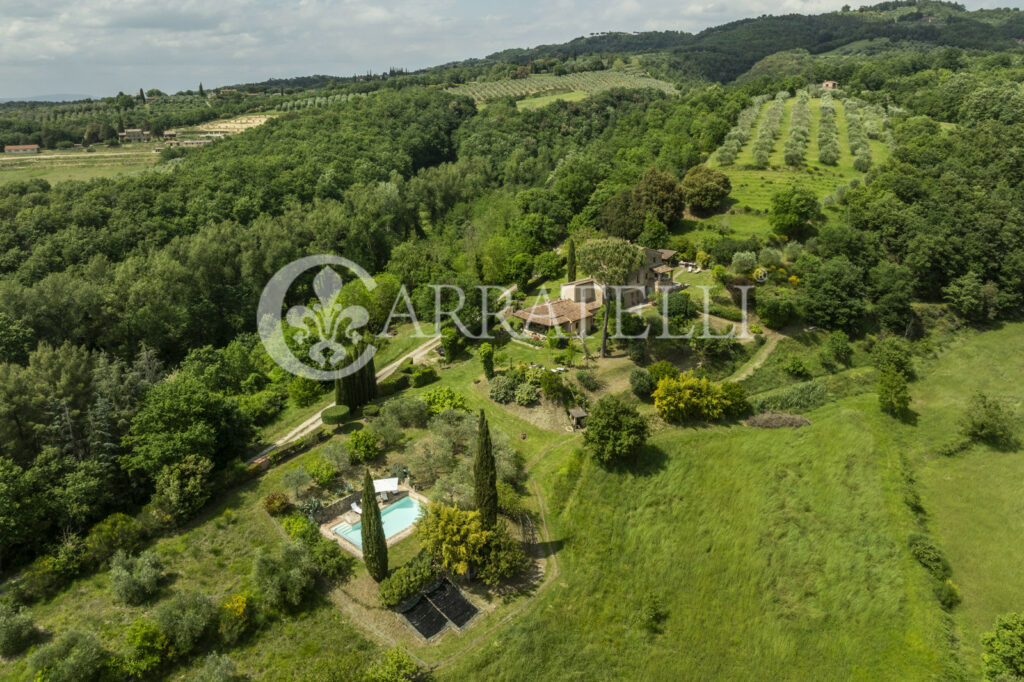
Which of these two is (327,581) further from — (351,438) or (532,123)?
(532,123)

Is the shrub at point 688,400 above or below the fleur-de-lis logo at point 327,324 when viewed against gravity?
below

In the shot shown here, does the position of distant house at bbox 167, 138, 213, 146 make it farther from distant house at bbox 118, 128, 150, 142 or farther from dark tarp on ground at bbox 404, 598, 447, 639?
dark tarp on ground at bbox 404, 598, 447, 639

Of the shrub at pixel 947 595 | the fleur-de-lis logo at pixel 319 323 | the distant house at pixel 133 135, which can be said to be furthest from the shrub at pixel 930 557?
the distant house at pixel 133 135

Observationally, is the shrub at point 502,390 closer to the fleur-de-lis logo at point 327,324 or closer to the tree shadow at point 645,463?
the tree shadow at point 645,463

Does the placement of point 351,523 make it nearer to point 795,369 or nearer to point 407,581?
point 407,581

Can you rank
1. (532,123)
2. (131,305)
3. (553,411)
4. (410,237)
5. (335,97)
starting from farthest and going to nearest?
(335,97) → (532,123) → (410,237) → (131,305) → (553,411)

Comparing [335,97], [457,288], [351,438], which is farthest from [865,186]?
[335,97]

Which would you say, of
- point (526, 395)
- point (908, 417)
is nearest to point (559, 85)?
point (526, 395)
